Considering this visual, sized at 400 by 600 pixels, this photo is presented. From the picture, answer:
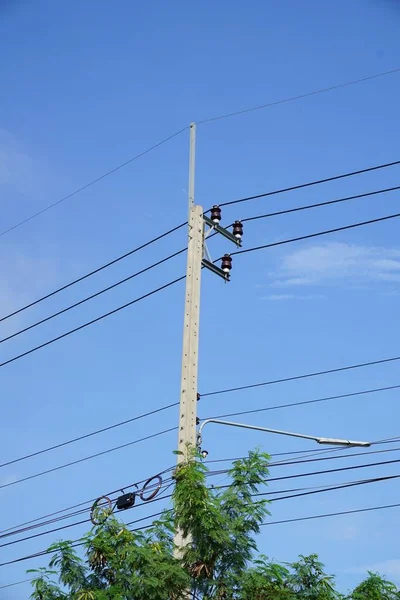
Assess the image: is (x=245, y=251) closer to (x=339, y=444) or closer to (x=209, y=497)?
(x=339, y=444)

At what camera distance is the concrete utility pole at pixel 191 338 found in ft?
52.2

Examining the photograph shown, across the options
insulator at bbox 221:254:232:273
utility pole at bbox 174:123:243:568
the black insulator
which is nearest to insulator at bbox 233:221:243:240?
utility pole at bbox 174:123:243:568

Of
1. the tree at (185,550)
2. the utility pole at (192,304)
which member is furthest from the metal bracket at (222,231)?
the tree at (185,550)

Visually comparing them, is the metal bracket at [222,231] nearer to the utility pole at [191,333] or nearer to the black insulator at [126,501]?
the utility pole at [191,333]

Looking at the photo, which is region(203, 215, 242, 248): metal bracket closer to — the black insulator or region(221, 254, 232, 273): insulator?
region(221, 254, 232, 273): insulator

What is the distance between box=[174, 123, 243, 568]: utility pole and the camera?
15922 millimetres

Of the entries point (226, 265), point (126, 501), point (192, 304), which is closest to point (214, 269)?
point (226, 265)

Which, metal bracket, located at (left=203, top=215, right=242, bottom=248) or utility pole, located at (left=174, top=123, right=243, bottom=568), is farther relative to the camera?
metal bracket, located at (left=203, top=215, right=242, bottom=248)

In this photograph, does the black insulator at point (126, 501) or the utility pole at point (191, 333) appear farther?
the black insulator at point (126, 501)

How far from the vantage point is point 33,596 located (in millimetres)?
15898

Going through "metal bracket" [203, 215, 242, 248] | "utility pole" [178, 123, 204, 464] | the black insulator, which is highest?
"metal bracket" [203, 215, 242, 248]

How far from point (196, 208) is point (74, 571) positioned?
22.5 feet

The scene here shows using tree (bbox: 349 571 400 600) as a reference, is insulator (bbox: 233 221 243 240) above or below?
above

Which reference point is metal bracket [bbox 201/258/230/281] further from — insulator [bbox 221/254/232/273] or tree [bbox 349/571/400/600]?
tree [bbox 349/571/400/600]
